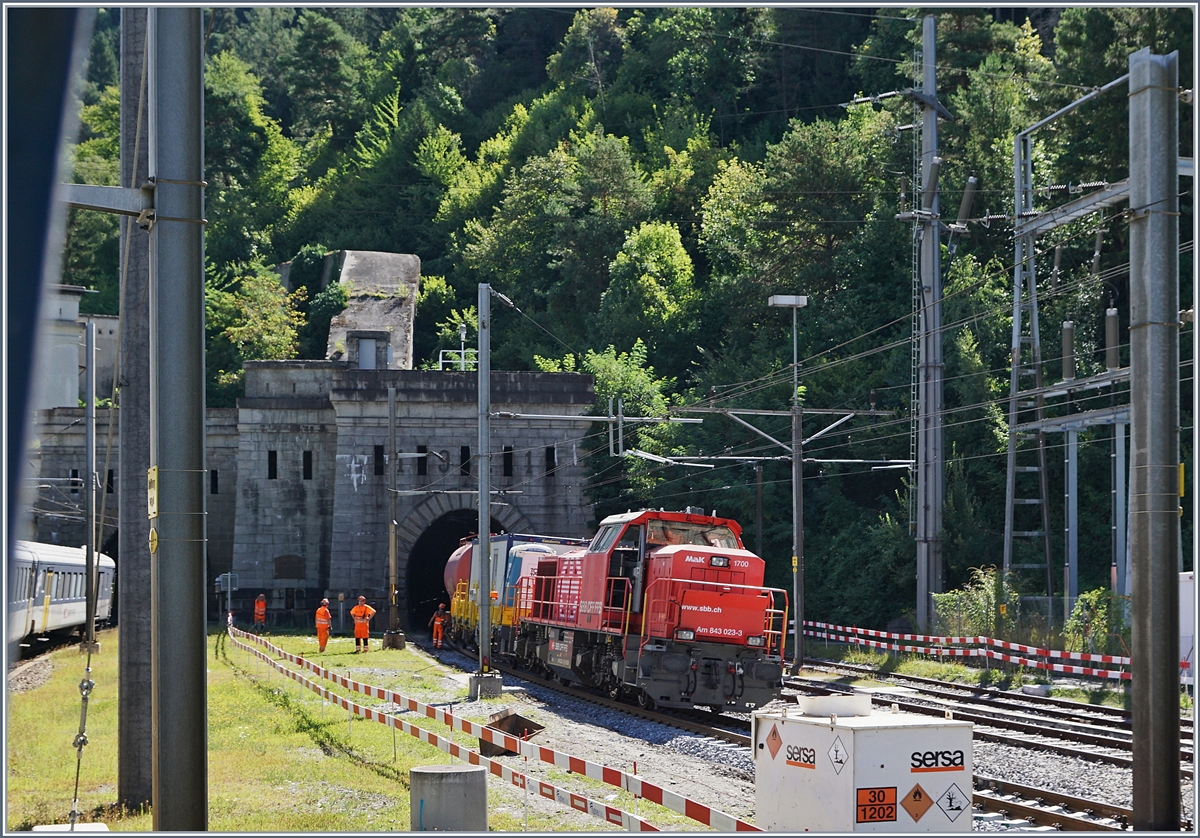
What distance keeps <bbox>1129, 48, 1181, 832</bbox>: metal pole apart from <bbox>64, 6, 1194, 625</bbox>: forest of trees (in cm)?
1059

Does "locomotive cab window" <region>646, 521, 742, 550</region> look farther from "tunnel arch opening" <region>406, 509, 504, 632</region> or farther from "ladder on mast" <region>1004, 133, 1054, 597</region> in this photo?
"tunnel arch opening" <region>406, 509, 504, 632</region>

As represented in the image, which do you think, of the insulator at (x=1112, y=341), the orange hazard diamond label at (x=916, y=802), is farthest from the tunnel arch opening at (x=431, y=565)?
the orange hazard diamond label at (x=916, y=802)

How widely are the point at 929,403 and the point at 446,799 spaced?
24697 mm

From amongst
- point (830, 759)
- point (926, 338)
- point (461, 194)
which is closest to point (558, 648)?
point (926, 338)

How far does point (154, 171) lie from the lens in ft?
26.7

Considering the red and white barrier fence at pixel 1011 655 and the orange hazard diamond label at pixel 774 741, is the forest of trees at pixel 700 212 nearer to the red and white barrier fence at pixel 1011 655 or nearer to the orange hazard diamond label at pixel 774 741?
the red and white barrier fence at pixel 1011 655

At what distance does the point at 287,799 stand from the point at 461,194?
77.8m

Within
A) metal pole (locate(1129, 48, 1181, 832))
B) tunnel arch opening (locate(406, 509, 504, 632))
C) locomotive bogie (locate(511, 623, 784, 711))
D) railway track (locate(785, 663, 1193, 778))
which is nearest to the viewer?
metal pole (locate(1129, 48, 1181, 832))

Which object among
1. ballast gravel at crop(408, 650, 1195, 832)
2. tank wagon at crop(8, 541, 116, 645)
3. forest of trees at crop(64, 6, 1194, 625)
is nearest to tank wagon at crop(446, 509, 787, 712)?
ballast gravel at crop(408, 650, 1195, 832)

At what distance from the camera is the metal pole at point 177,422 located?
7.94m

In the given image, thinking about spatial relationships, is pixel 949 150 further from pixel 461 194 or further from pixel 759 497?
pixel 461 194

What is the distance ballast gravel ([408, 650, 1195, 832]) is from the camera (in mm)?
13914

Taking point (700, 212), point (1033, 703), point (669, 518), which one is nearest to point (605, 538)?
point (669, 518)

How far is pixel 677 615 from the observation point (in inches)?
829
